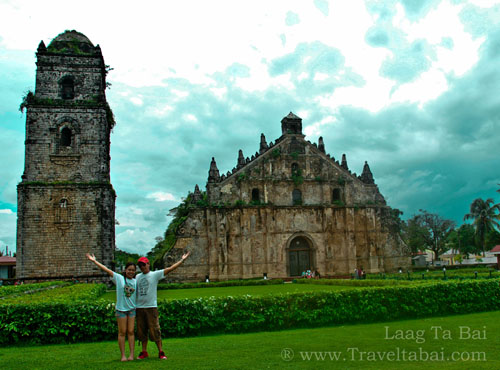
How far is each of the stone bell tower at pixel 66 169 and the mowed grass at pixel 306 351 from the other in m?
20.5

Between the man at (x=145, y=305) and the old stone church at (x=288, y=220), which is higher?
the old stone church at (x=288, y=220)

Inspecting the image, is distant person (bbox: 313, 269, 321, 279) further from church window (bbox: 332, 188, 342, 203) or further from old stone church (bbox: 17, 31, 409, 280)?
church window (bbox: 332, 188, 342, 203)

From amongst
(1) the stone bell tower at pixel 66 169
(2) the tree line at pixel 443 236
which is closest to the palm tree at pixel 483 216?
(2) the tree line at pixel 443 236

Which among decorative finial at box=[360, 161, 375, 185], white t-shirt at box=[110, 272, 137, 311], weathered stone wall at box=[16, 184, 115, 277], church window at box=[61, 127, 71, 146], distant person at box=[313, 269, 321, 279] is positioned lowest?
distant person at box=[313, 269, 321, 279]

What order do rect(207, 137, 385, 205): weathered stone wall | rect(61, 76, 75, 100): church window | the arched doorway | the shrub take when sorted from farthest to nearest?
the arched doorway → rect(207, 137, 385, 205): weathered stone wall → rect(61, 76, 75, 100): church window → the shrub

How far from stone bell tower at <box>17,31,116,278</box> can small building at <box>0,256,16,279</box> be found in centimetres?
1782

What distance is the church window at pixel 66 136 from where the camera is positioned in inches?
1264

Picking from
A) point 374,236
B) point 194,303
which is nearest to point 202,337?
point 194,303

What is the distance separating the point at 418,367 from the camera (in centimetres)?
727

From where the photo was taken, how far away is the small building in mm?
44681

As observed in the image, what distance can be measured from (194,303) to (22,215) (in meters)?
22.5

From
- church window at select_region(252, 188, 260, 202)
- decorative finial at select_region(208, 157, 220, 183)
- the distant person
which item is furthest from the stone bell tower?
the distant person

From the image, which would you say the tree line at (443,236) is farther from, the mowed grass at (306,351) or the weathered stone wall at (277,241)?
the mowed grass at (306,351)

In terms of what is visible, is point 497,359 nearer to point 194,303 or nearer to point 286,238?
point 194,303
